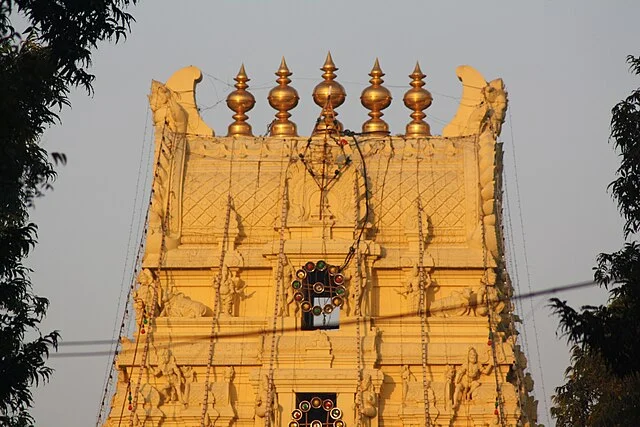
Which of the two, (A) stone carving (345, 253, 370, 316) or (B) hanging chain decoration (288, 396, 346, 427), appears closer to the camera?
(B) hanging chain decoration (288, 396, 346, 427)

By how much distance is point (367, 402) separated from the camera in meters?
36.2

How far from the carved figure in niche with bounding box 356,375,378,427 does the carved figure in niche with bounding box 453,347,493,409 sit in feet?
5.99

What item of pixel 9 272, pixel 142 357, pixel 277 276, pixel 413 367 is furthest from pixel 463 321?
pixel 9 272

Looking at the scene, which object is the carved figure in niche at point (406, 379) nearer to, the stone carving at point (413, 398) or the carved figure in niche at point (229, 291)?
the stone carving at point (413, 398)

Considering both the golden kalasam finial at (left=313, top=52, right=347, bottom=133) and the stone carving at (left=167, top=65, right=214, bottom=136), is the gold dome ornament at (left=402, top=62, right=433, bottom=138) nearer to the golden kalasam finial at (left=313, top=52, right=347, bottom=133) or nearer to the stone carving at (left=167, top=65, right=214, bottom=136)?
the golden kalasam finial at (left=313, top=52, right=347, bottom=133)

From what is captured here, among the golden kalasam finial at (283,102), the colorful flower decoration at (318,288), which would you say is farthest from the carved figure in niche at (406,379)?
the golden kalasam finial at (283,102)

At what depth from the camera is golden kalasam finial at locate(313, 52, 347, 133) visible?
131ft

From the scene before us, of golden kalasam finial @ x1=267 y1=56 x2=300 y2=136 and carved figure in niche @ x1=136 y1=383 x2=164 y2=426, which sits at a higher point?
golden kalasam finial @ x1=267 y1=56 x2=300 y2=136

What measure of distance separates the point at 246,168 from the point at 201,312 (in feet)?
12.5

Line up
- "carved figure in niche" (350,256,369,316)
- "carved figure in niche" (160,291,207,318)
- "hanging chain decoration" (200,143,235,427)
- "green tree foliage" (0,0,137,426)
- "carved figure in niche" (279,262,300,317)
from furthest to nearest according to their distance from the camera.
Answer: "carved figure in niche" (160,291,207,318), "carved figure in niche" (279,262,300,317), "carved figure in niche" (350,256,369,316), "hanging chain decoration" (200,143,235,427), "green tree foliage" (0,0,137,426)

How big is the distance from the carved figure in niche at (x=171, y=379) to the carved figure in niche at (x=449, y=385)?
18.2 feet

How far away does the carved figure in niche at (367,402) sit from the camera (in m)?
36.1

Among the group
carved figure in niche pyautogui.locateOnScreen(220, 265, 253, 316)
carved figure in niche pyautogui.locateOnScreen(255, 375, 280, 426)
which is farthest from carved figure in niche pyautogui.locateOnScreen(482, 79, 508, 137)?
carved figure in niche pyautogui.locateOnScreen(255, 375, 280, 426)

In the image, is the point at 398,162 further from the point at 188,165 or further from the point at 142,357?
the point at 142,357
